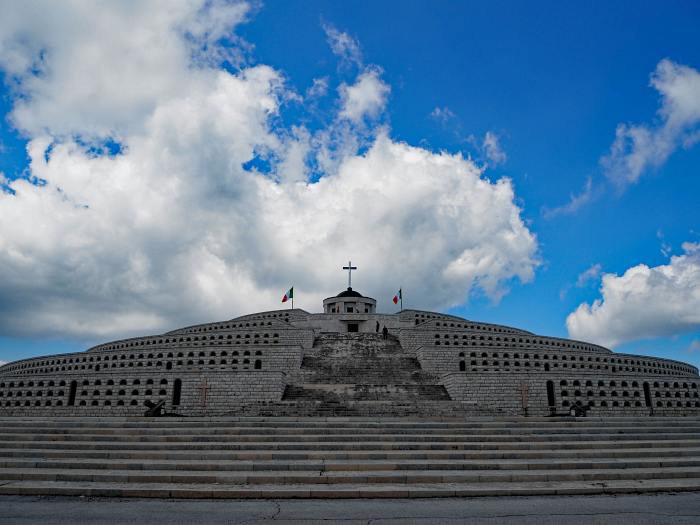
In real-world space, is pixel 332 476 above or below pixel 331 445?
below

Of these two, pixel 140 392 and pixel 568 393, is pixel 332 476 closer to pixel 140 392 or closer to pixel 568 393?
pixel 140 392

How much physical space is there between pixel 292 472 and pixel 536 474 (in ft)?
16.6

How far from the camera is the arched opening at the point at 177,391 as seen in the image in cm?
2572

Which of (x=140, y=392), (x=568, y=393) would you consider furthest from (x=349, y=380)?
(x=568, y=393)

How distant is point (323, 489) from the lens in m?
9.63

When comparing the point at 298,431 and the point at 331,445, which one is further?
the point at 298,431

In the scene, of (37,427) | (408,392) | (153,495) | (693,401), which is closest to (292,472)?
(153,495)

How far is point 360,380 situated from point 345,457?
15.5 metres

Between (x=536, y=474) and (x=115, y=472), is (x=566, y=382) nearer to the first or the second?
(x=536, y=474)

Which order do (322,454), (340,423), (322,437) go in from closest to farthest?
(322,454) < (322,437) < (340,423)

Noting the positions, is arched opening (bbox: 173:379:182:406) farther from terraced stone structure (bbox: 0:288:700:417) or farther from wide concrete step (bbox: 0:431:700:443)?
wide concrete step (bbox: 0:431:700:443)

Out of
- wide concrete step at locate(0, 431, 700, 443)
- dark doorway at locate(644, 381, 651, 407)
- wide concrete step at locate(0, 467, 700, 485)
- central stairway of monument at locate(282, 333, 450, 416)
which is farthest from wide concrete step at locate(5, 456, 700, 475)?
dark doorway at locate(644, 381, 651, 407)

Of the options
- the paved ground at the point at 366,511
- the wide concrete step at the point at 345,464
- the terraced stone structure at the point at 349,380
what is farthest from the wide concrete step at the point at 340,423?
the terraced stone structure at the point at 349,380

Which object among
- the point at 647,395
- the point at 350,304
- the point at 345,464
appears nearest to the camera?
the point at 345,464
